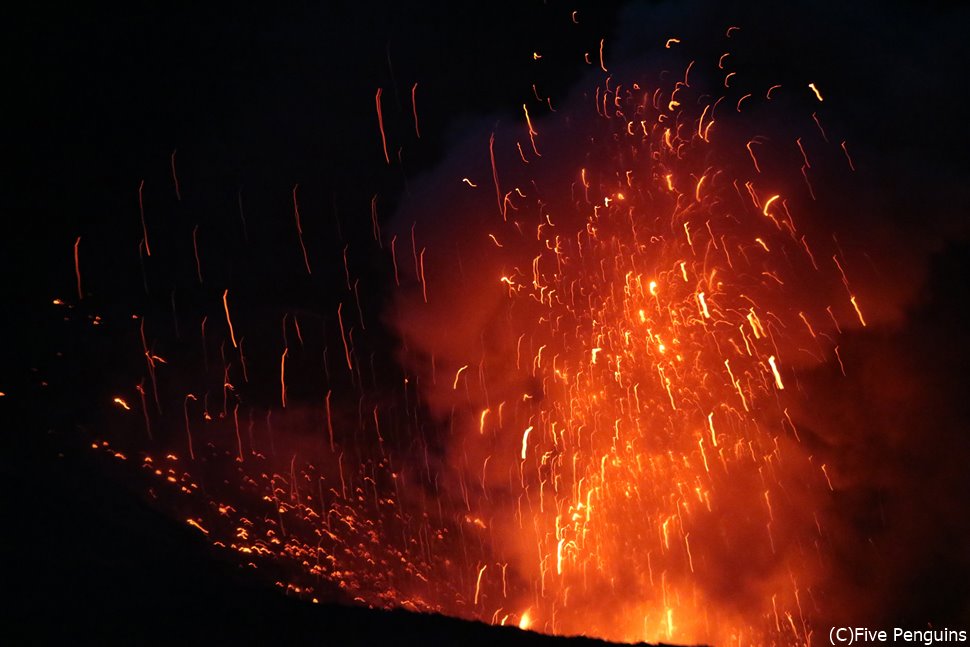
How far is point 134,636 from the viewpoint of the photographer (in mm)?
6797

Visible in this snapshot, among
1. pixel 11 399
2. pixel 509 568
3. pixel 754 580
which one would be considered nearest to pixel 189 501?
pixel 11 399

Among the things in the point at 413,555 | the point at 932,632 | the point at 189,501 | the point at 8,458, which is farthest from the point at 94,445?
the point at 932,632

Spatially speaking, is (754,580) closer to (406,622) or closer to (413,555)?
(413,555)

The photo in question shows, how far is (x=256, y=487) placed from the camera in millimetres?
36219

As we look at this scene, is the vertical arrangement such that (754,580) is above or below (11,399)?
below

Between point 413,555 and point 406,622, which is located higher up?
point 406,622

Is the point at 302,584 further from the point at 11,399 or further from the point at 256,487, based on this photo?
the point at 11,399

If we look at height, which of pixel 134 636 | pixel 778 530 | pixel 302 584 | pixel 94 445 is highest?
pixel 134 636

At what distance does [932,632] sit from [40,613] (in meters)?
42.8

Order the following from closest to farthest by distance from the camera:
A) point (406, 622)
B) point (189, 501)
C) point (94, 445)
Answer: point (406, 622) → point (94, 445) → point (189, 501)

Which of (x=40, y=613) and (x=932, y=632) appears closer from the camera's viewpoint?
(x=40, y=613)

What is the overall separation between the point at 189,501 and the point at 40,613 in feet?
84.4

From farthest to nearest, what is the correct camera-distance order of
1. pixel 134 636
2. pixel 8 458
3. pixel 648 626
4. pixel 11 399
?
pixel 648 626 < pixel 11 399 < pixel 8 458 < pixel 134 636

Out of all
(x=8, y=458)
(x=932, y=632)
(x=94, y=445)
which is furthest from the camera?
(x=932, y=632)
